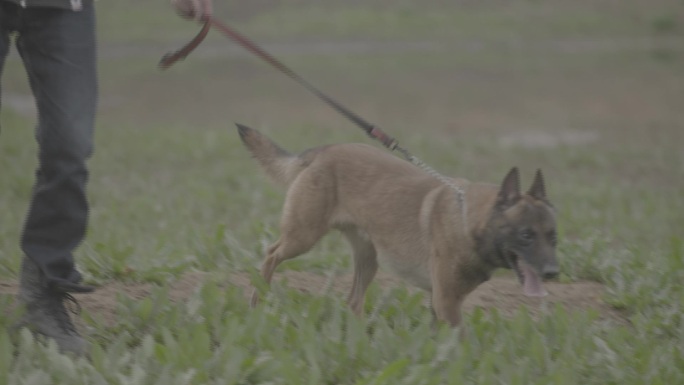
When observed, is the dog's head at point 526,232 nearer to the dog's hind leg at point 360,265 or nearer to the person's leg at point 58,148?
the dog's hind leg at point 360,265

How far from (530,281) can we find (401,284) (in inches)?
58.8

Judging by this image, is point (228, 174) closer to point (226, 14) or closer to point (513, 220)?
point (513, 220)

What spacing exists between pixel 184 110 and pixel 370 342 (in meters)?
11.5

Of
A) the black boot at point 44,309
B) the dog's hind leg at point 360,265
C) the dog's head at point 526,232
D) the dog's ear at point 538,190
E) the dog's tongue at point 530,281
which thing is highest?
the dog's ear at point 538,190

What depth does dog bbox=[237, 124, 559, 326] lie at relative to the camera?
481 cm

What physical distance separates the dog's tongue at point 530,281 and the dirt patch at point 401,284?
74 centimetres

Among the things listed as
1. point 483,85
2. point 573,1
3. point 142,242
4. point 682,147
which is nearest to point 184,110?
point 483,85

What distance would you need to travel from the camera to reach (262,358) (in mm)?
4430

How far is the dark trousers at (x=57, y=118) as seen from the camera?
4473 mm

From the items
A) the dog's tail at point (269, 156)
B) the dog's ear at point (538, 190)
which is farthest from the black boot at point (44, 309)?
the dog's ear at point (538, 190)

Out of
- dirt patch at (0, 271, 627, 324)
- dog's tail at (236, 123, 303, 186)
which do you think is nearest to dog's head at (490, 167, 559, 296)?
dirt patch at (0, 271, 627, 324)

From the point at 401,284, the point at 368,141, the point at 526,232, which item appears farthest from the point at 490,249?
the point at 368,141

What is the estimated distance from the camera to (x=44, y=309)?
4672 mm

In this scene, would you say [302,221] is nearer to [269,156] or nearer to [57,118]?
[269,156]
